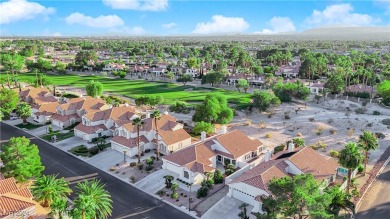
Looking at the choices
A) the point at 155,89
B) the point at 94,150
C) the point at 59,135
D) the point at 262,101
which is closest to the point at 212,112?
the point at 262,101

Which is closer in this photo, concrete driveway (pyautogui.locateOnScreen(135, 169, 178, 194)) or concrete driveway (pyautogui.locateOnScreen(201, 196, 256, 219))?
concrete driveway (pyautogui.locateOnScreen(201, 196, 256, 219))

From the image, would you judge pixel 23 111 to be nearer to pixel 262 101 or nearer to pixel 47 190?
pixel 47 190

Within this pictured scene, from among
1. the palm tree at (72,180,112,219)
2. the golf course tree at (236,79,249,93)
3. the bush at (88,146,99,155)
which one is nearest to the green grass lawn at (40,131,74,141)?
the bush at (88,146,99,155)

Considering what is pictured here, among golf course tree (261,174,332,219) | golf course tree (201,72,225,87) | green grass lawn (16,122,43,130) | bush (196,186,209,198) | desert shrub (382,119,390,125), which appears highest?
golf course tree (201,72,225,87)

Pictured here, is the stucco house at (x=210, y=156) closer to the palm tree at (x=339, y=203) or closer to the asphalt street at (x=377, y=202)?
the asphalt street at (x=377, y=202)

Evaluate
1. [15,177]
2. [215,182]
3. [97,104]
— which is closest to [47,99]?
[97,104]

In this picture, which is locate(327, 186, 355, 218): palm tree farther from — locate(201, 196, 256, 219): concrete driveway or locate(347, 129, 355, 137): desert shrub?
locate(347, 129, 355, 137): desert shrub

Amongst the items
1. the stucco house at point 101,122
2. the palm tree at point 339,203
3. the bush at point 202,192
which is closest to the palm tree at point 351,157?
the palm tree at point 339,203
